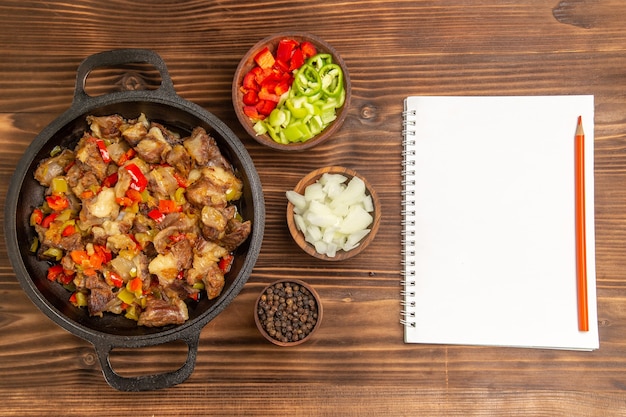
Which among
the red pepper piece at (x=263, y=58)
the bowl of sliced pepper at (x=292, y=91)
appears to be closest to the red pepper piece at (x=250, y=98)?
the bowl of sliced pepper at (x=292, y=91)

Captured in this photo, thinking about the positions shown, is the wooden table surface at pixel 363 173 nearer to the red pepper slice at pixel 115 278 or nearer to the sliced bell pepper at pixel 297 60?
the sliced bell pepper at pixel 297 60

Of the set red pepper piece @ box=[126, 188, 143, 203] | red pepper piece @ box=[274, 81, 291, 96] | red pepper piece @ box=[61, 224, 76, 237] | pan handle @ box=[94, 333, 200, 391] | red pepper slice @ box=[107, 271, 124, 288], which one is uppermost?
red pepper piece @ box=[274, 81, 291, 96]

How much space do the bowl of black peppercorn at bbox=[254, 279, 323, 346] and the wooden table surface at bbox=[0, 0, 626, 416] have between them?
16cm

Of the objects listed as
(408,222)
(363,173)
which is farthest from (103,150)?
(408,222)

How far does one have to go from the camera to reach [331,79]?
8.71ft

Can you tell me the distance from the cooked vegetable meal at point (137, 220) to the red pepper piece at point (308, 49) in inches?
23.7

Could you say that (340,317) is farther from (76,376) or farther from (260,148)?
(76,376)

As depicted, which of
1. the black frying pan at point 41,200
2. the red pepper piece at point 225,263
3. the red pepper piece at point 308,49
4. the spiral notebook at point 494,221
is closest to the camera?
the black frying pan at point 41,200

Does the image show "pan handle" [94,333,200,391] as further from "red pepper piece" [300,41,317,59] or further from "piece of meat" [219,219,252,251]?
"red pepper piece" [300,41,317,59]

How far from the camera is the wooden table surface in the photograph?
2789 millimetres

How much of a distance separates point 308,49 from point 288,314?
1.21 meters

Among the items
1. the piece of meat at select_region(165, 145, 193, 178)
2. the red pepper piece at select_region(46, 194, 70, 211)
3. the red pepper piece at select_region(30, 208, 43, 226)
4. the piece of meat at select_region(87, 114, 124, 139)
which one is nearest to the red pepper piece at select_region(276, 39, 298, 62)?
the piece of meat at select_region(165, 145, 193, 178)

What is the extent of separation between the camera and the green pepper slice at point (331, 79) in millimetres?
2637

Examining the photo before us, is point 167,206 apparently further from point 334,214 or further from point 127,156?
point 334,214
